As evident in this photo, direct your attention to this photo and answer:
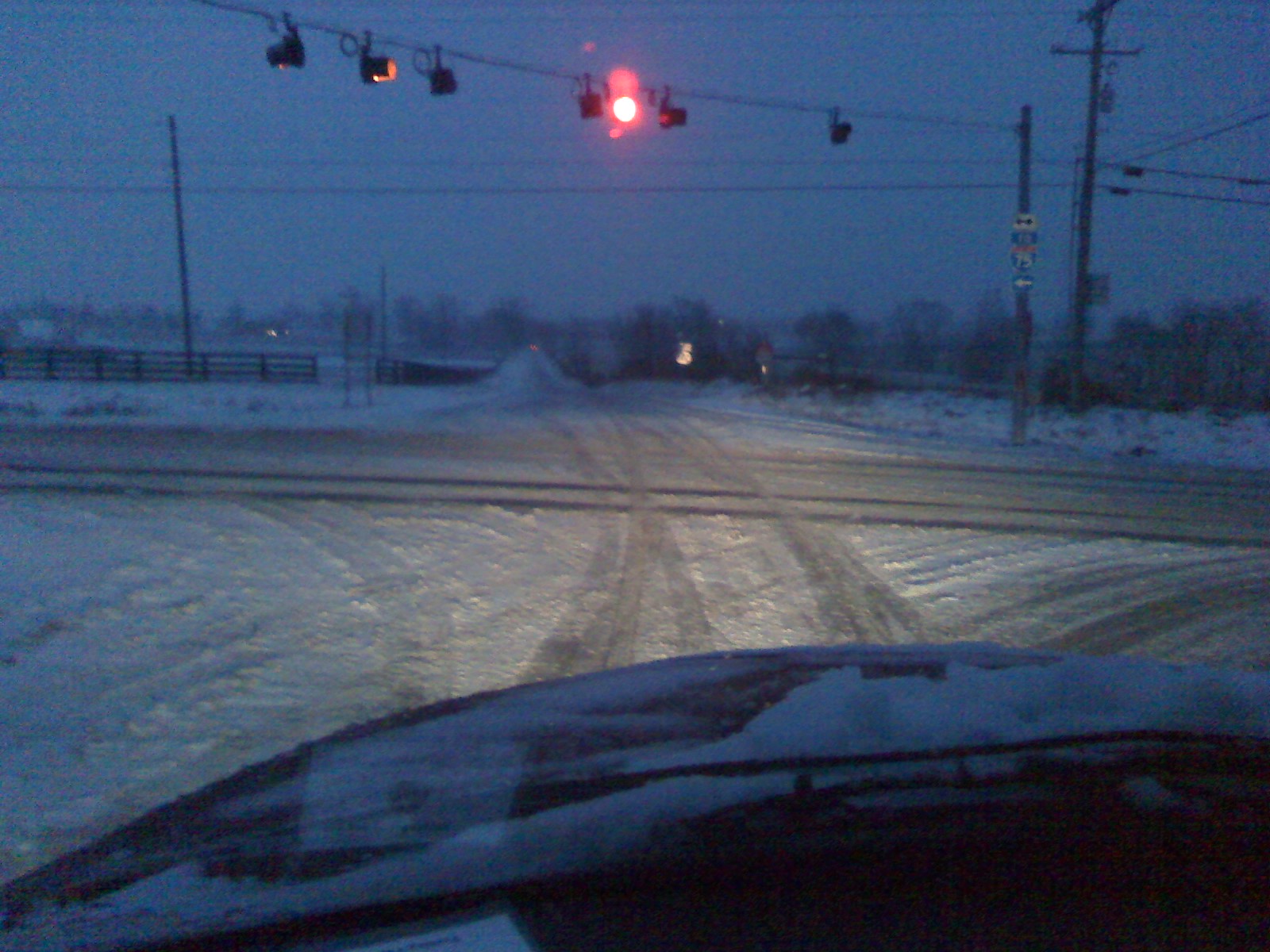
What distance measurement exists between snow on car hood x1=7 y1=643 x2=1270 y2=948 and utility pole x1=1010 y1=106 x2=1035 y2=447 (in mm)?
19500

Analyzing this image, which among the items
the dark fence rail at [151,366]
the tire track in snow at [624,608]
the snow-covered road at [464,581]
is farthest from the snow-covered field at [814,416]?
the tire track in snow at [624,608]

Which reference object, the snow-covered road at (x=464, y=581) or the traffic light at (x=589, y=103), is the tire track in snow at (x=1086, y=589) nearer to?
the snow-covered road at (x=464, y=581)

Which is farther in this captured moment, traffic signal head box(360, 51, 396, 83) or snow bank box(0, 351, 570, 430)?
snow bank box(0, 351, 570, 430)

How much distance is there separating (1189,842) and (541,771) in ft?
5.50

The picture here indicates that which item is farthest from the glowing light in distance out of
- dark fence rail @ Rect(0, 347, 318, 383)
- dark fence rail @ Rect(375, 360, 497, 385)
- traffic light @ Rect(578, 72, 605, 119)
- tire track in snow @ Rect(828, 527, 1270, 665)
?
dark fence rail @ Rect(375, 360, 497, 385)

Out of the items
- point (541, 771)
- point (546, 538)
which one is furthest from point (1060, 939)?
point (546, 538)

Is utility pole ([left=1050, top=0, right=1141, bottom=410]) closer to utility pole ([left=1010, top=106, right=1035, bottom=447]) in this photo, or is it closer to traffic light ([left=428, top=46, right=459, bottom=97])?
utility pole ([left=1010, top=106, right=1035, bottom=447])

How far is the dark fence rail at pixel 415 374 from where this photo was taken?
48938 mm

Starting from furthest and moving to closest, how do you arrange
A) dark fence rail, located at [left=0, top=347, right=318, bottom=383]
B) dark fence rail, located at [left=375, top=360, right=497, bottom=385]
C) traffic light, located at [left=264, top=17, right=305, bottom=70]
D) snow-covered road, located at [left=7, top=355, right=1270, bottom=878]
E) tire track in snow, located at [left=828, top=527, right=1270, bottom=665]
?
dark fence rail, located at [left=375, top=360, right=497, bottom=385] < dark fence rail, located at [left=0, top=347, right=318, bottom=383] < traffic light, located at [left=264, top=17, right=305, bottom=70] < tire track in snow, located at [left=828, top=527, right=1270, bottom=665] < snow-covered road, located at [left=7, top=355, right=1270, bottom=878]

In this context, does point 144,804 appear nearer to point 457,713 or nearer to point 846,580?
point 457,713

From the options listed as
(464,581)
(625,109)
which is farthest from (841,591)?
(625,109)

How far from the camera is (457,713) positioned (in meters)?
3.85

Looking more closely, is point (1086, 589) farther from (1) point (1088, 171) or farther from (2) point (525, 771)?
(1) point (1088, 171)

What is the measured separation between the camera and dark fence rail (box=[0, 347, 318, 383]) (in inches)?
1458
